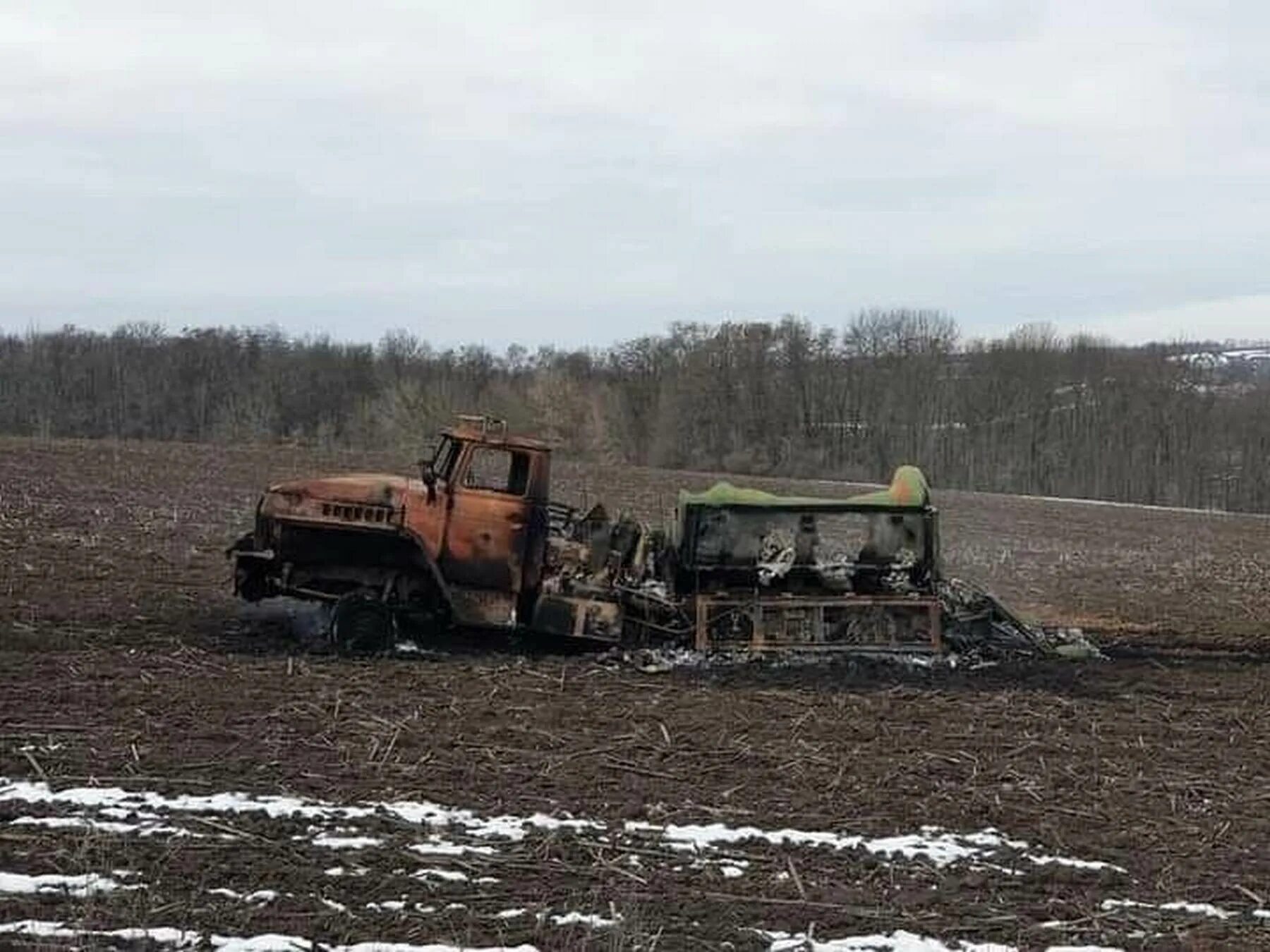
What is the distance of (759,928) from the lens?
593 centimetres

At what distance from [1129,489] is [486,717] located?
258 feet

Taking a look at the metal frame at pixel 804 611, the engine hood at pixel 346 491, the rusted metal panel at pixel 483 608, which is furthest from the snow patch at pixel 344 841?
the metal frame at pixel 804 611

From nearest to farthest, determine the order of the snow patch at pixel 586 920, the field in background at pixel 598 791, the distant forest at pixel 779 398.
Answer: the snow patch at pixel 586 920, the field in background at pixel 598 791, the distant forest at pixel 779 398

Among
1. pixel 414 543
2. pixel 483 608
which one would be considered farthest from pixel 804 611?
pixel 414 543

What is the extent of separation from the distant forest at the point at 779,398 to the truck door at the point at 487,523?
5803 centimetres

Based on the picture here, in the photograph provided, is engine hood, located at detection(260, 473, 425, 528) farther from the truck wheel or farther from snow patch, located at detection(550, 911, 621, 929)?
snow patch, located at detection(550, 911, 621, 929)

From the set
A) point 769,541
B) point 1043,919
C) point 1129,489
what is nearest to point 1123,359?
point 1129,489

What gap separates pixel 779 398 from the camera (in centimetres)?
9144

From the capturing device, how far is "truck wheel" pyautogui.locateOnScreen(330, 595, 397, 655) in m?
12.7

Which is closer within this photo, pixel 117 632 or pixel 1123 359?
pixel 117 632

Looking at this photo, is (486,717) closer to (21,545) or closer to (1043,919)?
(1043,919)

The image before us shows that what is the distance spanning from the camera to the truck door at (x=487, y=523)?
1312 cm

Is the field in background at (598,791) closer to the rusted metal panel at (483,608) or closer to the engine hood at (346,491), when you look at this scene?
the rusted metal panel at (483,608)

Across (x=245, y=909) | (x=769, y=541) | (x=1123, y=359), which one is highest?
(x=1123, y=359)
